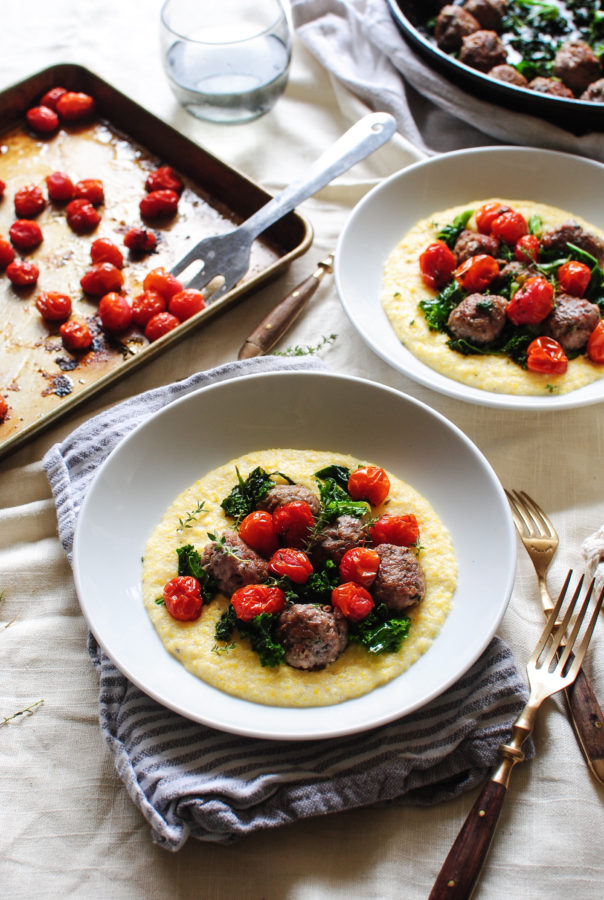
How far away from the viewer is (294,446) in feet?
13.6

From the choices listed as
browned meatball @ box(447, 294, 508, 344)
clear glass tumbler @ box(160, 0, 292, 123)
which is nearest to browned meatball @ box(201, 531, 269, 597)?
browned meatball @ box(447, 294, 508, 344)

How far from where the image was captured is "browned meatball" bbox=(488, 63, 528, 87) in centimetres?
557

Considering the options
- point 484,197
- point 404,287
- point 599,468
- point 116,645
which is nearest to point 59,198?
point 404,287

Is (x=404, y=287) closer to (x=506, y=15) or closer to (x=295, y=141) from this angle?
(x=295, y=141)

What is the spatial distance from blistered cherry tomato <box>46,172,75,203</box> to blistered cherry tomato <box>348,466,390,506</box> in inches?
124

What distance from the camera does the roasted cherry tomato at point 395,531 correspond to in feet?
11.9

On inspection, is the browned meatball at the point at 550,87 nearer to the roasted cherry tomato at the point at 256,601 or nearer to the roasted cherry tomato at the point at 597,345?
the roasted cherry tomato at the point at 597,345

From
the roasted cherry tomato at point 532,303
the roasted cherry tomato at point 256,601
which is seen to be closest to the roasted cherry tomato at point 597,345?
the roasted cherry tomato at point 532,303

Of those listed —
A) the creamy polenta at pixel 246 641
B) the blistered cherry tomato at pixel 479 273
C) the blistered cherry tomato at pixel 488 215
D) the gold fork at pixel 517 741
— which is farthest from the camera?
the blistered cherry tomato at pixel 488 215

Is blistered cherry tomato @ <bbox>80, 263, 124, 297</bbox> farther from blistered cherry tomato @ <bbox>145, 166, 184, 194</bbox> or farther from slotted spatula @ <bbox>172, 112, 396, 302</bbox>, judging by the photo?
blistered cherry tomato @ <bbox>145, 166, 184, 194</bbox>

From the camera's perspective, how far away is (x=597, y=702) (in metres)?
3.42

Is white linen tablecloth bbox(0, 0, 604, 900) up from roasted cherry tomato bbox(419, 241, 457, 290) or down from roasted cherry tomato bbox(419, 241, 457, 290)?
down

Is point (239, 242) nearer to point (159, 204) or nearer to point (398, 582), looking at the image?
point (159, 204)

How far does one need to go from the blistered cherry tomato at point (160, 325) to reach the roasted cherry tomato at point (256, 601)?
1.92 meters
